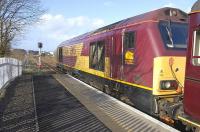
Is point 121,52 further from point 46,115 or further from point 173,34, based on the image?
point 46,115

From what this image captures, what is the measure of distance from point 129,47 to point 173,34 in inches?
69.2

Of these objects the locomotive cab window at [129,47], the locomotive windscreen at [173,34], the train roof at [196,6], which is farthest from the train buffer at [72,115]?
the train roof at [196,6]

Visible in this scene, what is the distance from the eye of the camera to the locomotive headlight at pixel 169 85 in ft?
29.8

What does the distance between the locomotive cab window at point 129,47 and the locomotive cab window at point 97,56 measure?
2998 millimetres

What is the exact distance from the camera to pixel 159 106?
30.0ft

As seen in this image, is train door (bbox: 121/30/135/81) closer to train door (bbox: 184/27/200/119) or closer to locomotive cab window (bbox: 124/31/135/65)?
locomotive cab window (bbox: 124/31/135/65)

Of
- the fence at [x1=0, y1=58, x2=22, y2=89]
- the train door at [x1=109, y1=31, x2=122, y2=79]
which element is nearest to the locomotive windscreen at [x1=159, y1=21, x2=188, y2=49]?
the train door at [x1=109, y1=31, x2=122, y2=79]

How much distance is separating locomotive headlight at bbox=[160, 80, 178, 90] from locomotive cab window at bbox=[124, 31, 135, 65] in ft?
5.95

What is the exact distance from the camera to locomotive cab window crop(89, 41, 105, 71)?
14576mm

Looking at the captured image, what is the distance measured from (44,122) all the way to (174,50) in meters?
4.11

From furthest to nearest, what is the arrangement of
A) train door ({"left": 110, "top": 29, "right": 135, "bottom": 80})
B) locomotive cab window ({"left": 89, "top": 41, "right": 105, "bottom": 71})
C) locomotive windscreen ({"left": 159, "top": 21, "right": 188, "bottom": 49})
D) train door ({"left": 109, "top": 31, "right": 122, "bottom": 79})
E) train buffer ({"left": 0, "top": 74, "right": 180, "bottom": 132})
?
locomotive cab window ({"left": 89, "top": 41, "right": 105, "bottom": 71}), train door ({"left": 109, "top": 31, "right": 122, "bottom": 79}), train door ({"left": 110, "top": 29, "right": 135, "bottom": 80}), locomotive windscreen ({"left": 159, "top": 21, "right": 188, "bottom": 49}), train buffer ({"left": 0, "top": 74, "right": 180, "bottom": 132})

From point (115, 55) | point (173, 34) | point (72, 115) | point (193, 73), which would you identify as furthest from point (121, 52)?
point (193, 73)

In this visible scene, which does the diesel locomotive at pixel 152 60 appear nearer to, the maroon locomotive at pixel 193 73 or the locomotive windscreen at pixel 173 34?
the locomotive windscreen at pixel 173 34

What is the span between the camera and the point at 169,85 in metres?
9.16
